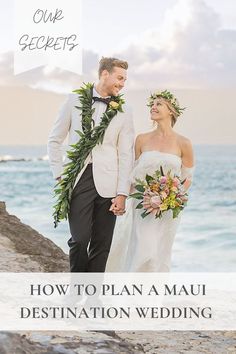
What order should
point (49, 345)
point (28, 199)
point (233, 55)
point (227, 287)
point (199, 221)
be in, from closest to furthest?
1. point (49, 345)
2. point (227, 287)
3. point (199, 221)
4. point (233, 55)
5. point (28, 199)

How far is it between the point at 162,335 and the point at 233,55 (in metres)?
16.1

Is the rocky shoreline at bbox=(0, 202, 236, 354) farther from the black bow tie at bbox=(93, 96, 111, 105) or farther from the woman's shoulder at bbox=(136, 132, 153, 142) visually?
the black bow tie at bbox=(93, 96, 111, 105)

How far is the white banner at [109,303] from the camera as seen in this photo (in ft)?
14.2

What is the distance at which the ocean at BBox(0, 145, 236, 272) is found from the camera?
14602 millimetres

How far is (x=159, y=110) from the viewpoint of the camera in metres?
4.64

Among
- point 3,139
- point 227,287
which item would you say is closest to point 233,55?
point 3,139

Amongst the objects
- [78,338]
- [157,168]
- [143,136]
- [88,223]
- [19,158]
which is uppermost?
[19,158]

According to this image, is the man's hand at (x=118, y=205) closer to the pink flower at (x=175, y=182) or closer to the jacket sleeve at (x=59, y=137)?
the jacket sleeve at (x=59, y=137)

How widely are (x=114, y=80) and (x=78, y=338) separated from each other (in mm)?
1423

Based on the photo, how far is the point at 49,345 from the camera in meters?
3.64

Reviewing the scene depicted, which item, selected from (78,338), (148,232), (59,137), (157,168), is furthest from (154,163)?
(78,338)

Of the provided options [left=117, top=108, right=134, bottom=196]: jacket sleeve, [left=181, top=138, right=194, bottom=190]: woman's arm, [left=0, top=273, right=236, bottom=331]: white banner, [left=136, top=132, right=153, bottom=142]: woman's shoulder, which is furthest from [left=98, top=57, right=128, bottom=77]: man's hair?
[left=0, top=273, right=236, bottom=331]: white banner

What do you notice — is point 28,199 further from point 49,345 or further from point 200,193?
point 49,345

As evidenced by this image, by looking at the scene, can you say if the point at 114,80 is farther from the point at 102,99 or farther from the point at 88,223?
the point at 88,223
